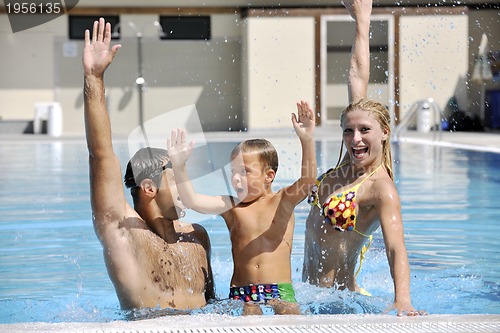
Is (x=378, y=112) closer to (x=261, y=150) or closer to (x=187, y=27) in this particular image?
(x=261, y=150)

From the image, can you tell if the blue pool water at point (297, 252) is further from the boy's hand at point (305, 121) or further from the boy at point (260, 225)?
the boy's hand at point (305, 121)

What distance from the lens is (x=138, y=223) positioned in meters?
3.27

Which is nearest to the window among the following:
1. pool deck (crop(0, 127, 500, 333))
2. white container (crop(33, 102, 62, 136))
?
white container (crop(33, 102, 62, 136))

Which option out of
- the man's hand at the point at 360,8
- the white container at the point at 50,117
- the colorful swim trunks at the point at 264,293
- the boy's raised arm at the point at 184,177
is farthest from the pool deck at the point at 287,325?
the white container at the point at 50,117

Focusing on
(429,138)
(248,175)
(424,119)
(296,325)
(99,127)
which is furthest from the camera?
(424,119)

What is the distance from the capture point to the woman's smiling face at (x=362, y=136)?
3.51m

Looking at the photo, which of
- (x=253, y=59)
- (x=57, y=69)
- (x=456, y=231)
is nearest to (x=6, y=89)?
(x=57, y=69)

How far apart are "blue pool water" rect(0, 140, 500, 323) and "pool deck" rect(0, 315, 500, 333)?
66 centimetres

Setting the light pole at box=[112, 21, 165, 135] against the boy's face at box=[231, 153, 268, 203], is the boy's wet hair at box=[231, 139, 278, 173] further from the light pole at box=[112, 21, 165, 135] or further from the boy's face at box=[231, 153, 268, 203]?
the light pole at box=[112, 21, 165, 135]

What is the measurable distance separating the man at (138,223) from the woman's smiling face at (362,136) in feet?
2.33

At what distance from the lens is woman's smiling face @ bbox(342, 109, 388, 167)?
351 centimetres

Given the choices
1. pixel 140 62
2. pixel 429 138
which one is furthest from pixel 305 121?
pixel 140 62

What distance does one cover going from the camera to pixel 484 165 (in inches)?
444

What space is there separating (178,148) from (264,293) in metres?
0.76
